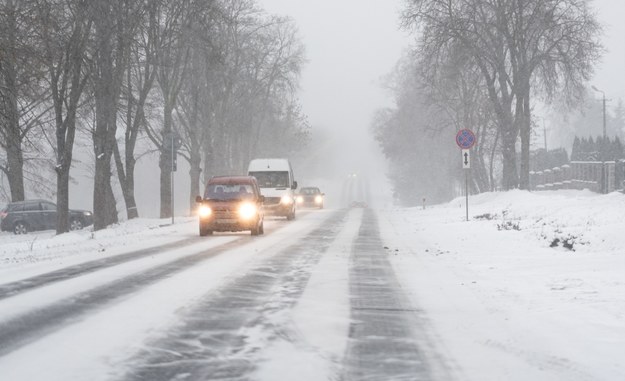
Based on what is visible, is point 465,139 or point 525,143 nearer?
point 465,139

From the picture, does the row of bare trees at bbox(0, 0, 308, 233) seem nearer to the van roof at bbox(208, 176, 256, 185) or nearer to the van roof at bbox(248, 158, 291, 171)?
the van roof at bbox(248, 158, 291, 171)

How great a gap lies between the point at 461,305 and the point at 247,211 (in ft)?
→ 41.7

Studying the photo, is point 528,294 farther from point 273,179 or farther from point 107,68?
point 273,179

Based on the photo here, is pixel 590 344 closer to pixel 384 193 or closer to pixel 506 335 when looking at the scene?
pixel 506 335

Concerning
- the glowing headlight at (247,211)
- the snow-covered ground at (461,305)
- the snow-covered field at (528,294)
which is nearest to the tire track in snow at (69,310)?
the snow-covered ground at (461,305)

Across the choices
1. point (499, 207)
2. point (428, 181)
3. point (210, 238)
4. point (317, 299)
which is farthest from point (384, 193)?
point (317, 299)

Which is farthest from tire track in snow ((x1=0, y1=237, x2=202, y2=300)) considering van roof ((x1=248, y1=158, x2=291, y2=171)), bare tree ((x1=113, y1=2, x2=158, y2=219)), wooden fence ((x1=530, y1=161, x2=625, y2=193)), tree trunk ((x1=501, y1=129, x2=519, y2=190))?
wooden fence ((x1=530, y1=161, x2=625, y2=193))

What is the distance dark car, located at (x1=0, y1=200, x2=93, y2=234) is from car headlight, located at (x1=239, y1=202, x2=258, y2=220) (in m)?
17.5

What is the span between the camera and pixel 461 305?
7.34 metres

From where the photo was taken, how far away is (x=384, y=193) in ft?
382

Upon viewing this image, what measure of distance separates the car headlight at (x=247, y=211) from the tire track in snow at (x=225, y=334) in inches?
379

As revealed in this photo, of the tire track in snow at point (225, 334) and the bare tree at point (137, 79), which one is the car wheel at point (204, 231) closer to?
the bare tree at point (137, 79)

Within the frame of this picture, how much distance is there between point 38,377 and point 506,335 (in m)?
3.60

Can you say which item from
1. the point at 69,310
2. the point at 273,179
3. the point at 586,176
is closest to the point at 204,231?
the point at 273,179
